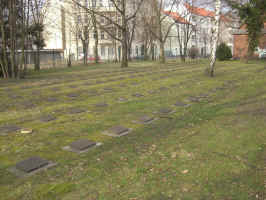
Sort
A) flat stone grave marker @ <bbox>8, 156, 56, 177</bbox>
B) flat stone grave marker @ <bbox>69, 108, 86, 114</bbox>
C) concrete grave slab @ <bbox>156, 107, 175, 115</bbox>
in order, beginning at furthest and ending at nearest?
flat stone grave marker @ <bbox>69, 108, 86, 114</bbox> → concrete grave slab @ <bbox>156, 107, 175, 115</bbox> → flat stone grave marker @ <bbox>8, 156, 56, 177</bbox>

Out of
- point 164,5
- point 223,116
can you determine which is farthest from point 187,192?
point 164,5

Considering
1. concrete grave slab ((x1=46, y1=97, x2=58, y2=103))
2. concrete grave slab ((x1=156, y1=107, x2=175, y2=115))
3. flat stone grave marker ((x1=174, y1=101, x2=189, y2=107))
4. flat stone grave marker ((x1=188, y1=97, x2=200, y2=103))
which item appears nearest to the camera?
concrete grave slab ((x1=156, y1=107, x2=175, y2=115))

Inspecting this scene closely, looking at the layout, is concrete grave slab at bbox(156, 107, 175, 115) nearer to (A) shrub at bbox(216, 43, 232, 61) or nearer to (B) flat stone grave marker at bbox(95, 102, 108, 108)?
(B) flat stone grave marker at bbox(95, 102, 108, 108)

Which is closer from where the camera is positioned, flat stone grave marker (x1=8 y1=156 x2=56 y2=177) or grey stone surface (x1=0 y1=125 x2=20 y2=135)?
flat stone grave marker (x1=8 y1=156 x2=56 y2=177)

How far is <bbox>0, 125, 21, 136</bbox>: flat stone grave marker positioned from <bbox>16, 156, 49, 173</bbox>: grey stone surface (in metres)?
1.53

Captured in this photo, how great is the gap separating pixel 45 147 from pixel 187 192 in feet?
7.71

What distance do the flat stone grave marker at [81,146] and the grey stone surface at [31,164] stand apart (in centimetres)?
52

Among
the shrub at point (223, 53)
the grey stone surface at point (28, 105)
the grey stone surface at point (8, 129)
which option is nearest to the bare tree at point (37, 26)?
the grey stone surface at point (28, 105)

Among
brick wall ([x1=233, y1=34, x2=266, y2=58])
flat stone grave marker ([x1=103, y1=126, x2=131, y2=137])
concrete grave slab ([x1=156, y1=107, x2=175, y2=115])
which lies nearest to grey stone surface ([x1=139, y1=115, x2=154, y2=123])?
concrete grave slab ([x1=156, y1=107, x2=175, y2=115])

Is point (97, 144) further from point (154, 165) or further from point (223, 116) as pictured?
point (223, 116)

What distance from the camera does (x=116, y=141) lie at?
421cm

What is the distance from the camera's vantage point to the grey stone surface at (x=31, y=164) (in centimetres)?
322

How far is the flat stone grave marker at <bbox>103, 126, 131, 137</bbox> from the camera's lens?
4547 millimetres

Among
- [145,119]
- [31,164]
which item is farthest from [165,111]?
[31,164]
